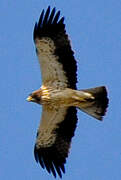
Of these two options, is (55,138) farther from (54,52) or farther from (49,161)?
(54,52)

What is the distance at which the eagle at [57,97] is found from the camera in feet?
48.1

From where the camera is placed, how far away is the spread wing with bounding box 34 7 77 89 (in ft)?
47.9

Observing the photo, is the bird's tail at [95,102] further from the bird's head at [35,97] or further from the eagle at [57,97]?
the bird's head at [35,97]

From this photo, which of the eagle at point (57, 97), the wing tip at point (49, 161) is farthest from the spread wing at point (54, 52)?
the wing tip at point (49, 161)

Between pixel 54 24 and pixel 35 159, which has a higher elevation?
pixel 54 24

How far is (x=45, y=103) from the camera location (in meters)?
15.0

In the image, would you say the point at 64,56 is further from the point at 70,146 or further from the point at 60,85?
the point at 70,146

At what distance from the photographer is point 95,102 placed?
1504 centimetres

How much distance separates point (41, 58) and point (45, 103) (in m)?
0.96

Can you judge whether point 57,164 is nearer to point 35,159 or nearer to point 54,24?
point 35,159

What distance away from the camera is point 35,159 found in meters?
15.4

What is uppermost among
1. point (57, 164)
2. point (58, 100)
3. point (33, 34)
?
point (33, 34)

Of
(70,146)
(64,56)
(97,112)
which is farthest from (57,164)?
(64,56)

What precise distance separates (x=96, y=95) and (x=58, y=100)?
788 mm
